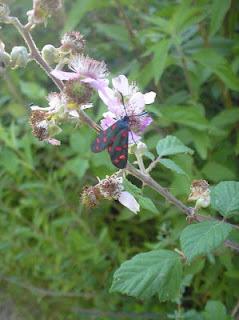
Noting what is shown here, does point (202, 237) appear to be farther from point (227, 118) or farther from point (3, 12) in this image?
point (227, 118)

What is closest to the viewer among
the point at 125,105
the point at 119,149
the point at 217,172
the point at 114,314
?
the point at 119,149

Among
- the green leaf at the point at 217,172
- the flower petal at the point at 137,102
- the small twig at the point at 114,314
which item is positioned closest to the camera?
the flower petal at the point at 137,102

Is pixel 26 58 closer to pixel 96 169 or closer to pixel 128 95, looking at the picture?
pixel 128 95

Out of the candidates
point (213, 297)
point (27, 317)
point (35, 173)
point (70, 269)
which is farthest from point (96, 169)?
point (27, 317)

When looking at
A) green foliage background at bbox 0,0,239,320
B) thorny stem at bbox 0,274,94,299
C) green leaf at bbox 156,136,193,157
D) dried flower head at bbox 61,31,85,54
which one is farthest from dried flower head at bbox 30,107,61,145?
thorny stem at bbox 0,274,94,299

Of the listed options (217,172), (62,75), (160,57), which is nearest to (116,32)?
(160,57)

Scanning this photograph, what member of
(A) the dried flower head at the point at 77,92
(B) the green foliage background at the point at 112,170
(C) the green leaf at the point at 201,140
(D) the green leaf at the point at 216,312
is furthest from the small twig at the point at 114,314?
(A) the dried flower head at the point at 77,92

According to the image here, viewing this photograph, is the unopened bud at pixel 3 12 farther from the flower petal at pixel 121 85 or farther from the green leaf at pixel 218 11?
the green leaf at pixel 218 11
